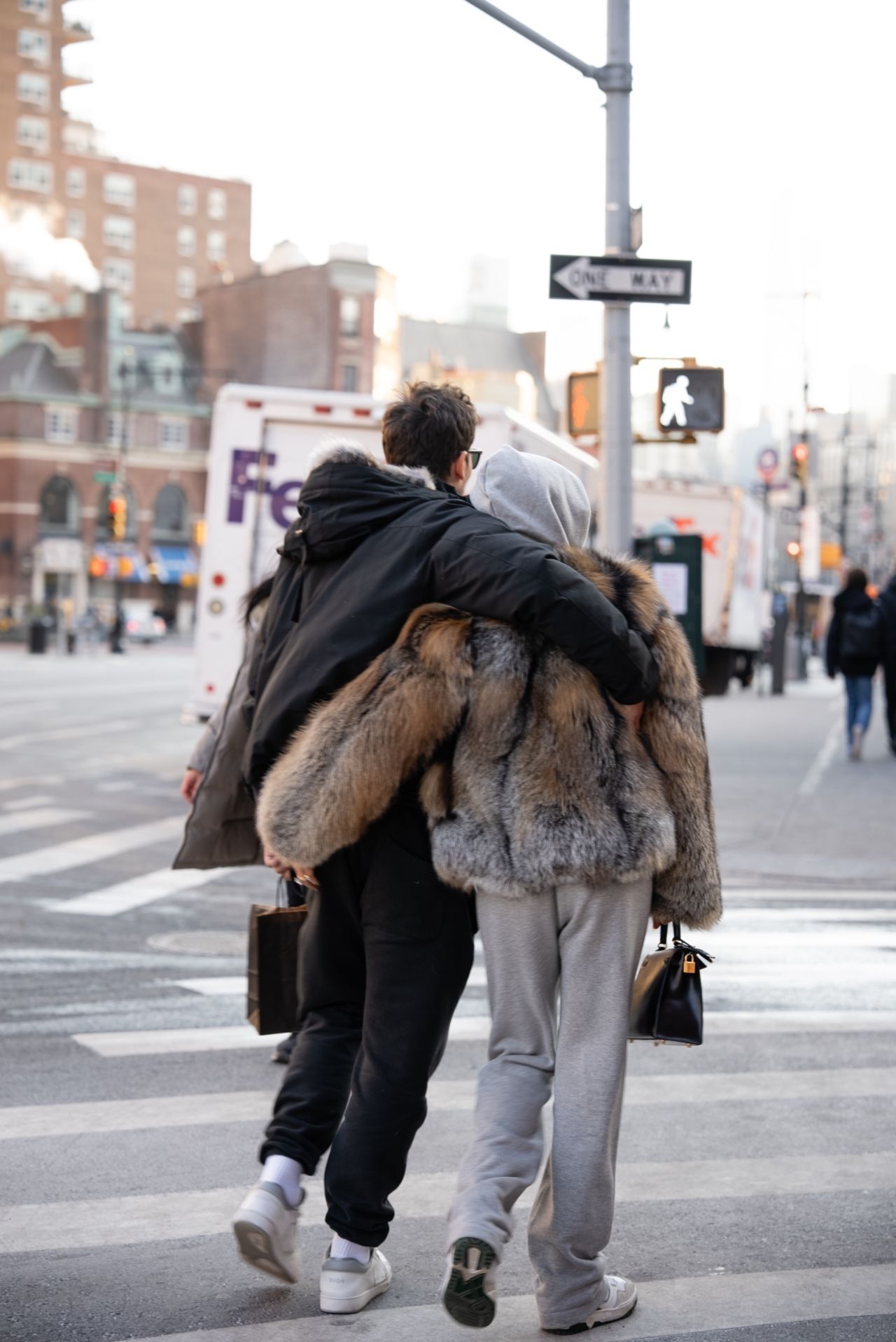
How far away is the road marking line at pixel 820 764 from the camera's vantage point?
15258 mm

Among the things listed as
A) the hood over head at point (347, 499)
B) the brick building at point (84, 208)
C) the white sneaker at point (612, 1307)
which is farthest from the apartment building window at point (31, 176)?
the white sneaker at point (612, 1307)

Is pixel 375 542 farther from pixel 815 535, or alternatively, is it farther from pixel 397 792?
pixel 815 535

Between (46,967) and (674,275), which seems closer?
(46,967)

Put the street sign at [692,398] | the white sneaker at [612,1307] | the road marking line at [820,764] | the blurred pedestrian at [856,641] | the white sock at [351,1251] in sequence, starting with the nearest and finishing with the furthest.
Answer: the white sneaker at [612,1307]
the white sock at [351,1251]
the street sign at [692,398]
the road marking line at [820,764]
the blurred pedestrian at [856,641]

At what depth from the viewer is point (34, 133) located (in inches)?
3553

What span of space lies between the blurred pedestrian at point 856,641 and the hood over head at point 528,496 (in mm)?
14806

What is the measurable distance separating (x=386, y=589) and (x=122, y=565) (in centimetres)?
7208

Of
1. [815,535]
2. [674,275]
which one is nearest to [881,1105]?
[674,275]

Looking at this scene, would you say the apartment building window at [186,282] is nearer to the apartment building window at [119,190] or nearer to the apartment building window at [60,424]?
the apartment building window at [119,190]

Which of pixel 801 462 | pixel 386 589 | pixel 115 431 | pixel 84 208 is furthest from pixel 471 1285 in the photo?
pixel 84 208

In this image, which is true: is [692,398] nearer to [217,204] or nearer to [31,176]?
[31,176]

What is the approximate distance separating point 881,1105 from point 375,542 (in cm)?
278

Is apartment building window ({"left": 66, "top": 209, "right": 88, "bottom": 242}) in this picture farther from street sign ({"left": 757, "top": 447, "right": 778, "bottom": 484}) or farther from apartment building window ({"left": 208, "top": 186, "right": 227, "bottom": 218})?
street sign ({"left": 757, "top": 447, "right": 778, "bottom": 484})

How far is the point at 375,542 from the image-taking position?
11.6 ft
